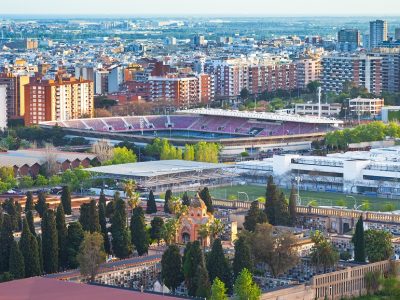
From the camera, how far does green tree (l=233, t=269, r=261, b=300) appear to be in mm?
23125

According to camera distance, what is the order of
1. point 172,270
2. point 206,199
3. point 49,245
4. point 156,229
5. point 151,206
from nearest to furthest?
point 172,270, point 49,245, point 156,229, point 206,199, point 151,206

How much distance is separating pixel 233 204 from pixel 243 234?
647cm

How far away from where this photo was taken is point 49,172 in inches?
1619

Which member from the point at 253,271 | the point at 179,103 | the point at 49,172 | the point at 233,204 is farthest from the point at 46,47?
the point at 253,271

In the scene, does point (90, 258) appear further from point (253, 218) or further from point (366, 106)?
point (366, 106)

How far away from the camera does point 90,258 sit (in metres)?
24.8

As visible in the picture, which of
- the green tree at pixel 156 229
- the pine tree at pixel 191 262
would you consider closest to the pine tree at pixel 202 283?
the pine tree at pixel 191 262

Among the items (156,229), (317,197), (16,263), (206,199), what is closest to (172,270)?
(16,263)

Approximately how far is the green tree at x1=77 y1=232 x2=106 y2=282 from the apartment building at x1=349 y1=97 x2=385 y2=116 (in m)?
33.5

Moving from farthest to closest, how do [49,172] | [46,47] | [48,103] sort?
[46,47], [48,103], [49,172]

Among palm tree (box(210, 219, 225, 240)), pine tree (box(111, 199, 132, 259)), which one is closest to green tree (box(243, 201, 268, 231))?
palm tree (box(210, 219, 225, 240))

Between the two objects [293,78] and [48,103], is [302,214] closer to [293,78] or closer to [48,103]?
[48,103]

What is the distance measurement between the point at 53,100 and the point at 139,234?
91.8ft

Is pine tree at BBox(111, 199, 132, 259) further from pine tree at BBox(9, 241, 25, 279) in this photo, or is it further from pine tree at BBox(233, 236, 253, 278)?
pine tree at BBox(233, 236, 253, 278)
